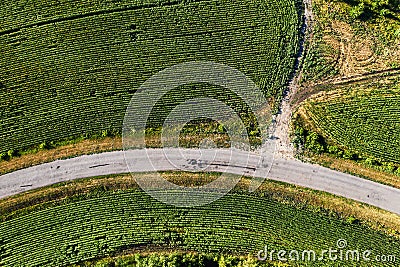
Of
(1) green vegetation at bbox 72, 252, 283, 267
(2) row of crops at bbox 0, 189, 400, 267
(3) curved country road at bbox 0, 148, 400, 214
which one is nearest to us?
(1) green vegetation at bbox 72, 252, 283, 267

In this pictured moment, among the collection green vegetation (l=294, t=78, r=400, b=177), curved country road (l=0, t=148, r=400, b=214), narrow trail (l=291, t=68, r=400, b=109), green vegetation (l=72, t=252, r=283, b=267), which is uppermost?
narrow trail (l=291, t=68, r=400, b=109)

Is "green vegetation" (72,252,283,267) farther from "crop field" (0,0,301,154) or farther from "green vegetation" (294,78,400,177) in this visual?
"green vegetation" (294,78,400,177)

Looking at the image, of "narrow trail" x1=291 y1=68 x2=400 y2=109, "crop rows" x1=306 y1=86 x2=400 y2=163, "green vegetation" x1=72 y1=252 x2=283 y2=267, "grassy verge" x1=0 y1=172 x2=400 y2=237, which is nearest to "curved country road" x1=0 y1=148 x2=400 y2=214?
"grassy verge" x1=0 y1=172 x2=400 y2=237

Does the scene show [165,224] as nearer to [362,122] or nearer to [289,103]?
[289,103]

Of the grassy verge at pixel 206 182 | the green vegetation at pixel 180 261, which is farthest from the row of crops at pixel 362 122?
the green vegetation at pixel 180 261

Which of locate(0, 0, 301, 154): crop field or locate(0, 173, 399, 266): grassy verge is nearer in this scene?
locate(0, 173, 399, 266): grassy verge

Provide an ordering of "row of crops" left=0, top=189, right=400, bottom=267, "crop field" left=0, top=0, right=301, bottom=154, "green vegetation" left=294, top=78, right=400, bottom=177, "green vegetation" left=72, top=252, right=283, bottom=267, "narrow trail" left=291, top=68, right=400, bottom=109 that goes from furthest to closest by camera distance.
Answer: "narrow trail" left=291, top=68, right=400, bottom=109
"green vegetation" left=294, top=78, right=400, bottom=177
"crop field" left=0, top=0, right=301, bottom=154
"row of crops" left=0, top=189, right=400, bottom=267
"green vegetation" left=72, top=252, right=283, bottom=267
